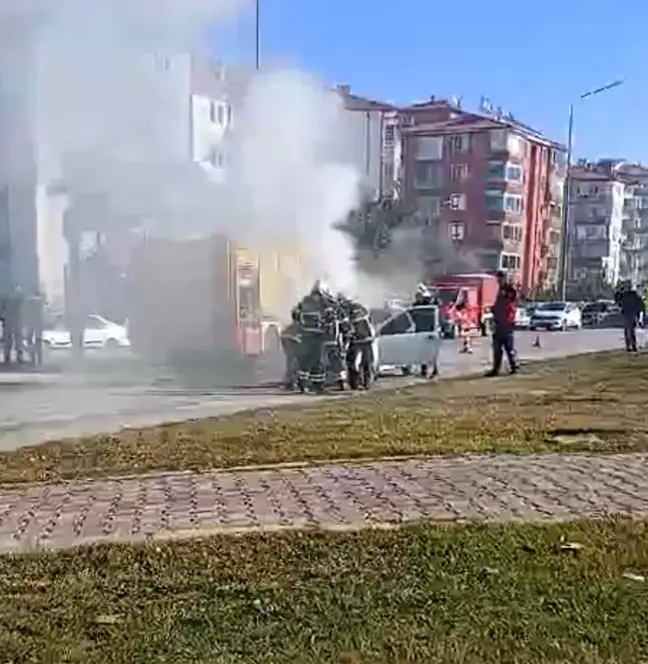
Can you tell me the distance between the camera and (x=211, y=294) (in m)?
26.1

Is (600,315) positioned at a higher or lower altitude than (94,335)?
lower

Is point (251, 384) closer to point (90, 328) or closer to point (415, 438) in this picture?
point (90, 328)

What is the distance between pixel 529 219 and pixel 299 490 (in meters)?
86.8

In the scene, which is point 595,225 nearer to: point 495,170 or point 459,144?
point 495,170

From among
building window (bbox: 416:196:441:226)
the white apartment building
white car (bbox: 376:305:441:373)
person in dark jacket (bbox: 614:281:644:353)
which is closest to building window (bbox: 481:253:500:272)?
building window (bbox: 416:196:441:226)

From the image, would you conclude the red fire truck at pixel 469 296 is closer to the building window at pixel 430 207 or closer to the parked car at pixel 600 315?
the parked car at pixel 600 315

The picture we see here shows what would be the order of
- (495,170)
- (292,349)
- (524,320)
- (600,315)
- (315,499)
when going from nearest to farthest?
(315,499) < (292,349) < (524,320) < (600,315) < (495,170)

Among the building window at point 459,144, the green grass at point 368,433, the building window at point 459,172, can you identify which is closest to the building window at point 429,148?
the building window at point 459,144

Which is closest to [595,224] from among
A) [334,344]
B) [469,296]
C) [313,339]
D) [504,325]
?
[469,296]

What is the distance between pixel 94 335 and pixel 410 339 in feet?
25.6

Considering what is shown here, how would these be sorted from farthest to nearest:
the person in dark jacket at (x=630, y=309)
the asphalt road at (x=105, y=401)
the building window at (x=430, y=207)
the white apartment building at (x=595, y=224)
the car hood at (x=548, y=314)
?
1. the white apartment building at (x=595, y=224)
2. the building window at (x=430, y=207)
3. the car hood at (x=548, y=314)
4. the person in dark jacket at (x=630, y=309)
5. the asphalt road at (x=105, y=401)

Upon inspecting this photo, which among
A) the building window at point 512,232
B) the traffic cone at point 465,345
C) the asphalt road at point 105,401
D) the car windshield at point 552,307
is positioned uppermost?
the building window at point 512,232

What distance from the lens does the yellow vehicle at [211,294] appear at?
23859 millimetres

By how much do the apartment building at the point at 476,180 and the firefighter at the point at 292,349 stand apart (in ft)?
203
